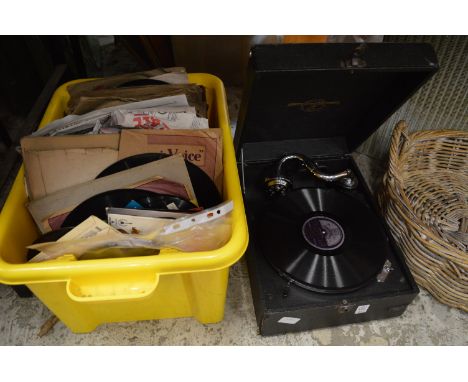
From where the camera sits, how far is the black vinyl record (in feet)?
2.44

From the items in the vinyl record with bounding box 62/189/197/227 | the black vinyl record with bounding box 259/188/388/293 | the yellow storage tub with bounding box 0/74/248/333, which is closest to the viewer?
the yellow storage tub with bounding box 0/74/248/333

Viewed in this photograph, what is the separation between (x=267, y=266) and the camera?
778 mm

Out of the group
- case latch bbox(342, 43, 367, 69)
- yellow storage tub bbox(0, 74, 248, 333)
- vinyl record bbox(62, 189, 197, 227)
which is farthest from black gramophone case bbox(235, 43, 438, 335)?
vinyl record bbox(62, 189, 197, 227)

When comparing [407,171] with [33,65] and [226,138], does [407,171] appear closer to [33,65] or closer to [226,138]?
[226,138]

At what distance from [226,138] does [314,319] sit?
44cm

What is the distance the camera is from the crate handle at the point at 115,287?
1.76 ft

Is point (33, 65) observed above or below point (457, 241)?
above

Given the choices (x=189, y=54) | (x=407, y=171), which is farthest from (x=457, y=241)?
(x=189, y=54)

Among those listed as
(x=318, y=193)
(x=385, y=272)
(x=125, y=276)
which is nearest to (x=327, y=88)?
(x=318, y=193)

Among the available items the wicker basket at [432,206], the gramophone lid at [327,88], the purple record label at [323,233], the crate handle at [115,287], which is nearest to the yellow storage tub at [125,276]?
the crate handle at [115,287]

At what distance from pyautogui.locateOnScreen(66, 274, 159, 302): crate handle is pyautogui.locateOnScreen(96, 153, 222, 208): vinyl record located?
222 millimetres

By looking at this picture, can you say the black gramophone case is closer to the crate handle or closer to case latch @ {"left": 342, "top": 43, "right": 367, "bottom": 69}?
case latch @ {"left": 342, "top": 43, "right": 367, "bottom": 69}

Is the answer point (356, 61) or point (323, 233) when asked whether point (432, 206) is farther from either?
point (356, 61)

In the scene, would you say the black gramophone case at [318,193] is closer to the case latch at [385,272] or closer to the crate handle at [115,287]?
the case latch at [385,272]
